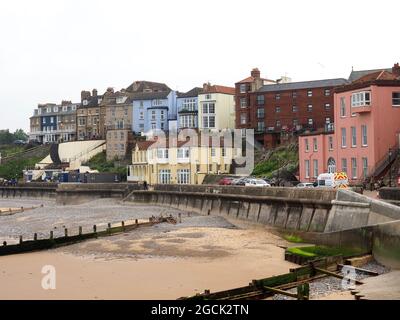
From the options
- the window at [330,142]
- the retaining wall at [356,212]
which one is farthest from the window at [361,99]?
the retaining wall at [356,212]

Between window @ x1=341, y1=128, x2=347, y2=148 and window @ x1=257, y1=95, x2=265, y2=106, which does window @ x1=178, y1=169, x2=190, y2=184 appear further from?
window @ x1=341, y1=128, x2=347, y2=148

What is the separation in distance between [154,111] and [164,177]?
88.3ft

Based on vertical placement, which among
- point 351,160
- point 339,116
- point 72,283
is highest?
point 339,116

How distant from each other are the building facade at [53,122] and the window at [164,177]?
53.1 metres

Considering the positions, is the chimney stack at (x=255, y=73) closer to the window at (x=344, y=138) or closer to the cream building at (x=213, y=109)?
the cream building at (x=213, y=109)

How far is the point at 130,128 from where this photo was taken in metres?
96.9

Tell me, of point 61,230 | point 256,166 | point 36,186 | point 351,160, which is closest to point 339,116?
point 351,160

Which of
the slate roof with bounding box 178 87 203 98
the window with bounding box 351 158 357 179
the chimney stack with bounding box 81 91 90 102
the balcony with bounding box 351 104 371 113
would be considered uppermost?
the chimney stack with bounding box 81 91 90 102

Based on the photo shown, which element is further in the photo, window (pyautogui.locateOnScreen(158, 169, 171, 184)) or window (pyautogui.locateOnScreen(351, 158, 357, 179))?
window (pyautogui.locateOnScreen(158, 169, 171, 184))

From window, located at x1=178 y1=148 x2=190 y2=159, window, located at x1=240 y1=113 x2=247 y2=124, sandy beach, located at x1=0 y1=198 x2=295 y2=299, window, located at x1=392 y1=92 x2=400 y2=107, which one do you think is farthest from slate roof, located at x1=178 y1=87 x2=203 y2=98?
sandy beach, located at x1=0 y1=198 x2=295 y2=299

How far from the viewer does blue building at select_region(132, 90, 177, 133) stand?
96125 millimetres
